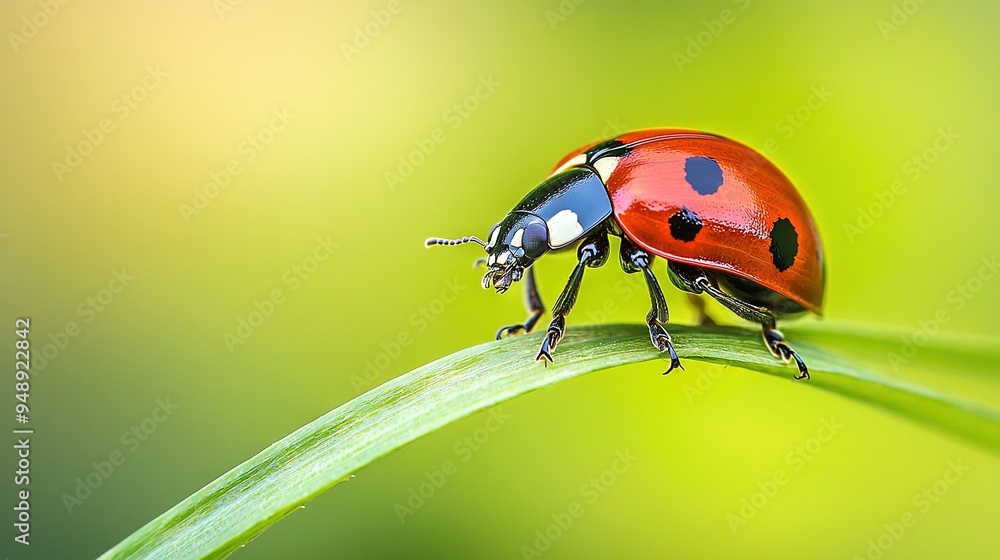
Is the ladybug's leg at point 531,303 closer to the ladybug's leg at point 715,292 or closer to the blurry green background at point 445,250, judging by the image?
the ladybug's leg at point 715,292

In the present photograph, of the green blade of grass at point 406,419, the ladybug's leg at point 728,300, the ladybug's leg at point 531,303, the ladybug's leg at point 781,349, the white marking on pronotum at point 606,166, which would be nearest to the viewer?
the green blade of grass at point 406,419

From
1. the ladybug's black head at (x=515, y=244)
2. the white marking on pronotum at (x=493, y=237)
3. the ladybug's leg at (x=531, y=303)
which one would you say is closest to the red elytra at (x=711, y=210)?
the ladybug's black head at (x=515, y=244)

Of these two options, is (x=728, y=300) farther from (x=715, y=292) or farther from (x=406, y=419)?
(x=406, y=419)

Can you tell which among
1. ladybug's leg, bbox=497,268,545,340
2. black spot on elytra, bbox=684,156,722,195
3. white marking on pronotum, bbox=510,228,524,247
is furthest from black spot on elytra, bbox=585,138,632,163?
ladybug's leg, bbox=497,268,545,340

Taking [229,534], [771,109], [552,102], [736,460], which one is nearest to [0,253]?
[552,102]

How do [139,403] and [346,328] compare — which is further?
[346,328]

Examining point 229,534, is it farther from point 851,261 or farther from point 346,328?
point 851,261

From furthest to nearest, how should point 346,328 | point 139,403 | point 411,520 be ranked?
point 346,328 → point 139,403 → point 411,520

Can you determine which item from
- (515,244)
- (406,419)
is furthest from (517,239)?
(406,419)
